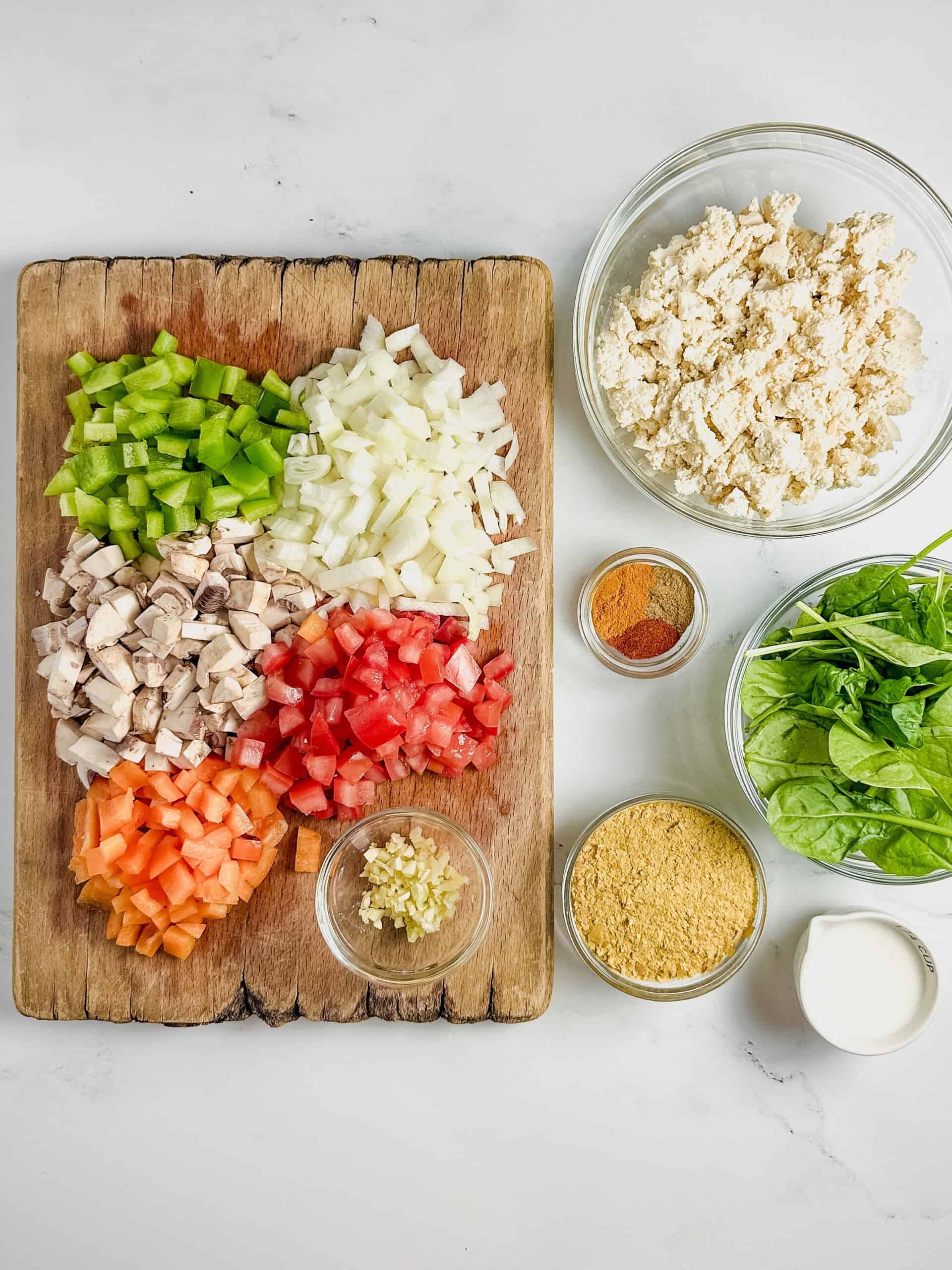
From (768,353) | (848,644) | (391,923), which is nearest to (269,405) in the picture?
(768,353)

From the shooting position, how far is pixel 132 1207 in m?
2.04

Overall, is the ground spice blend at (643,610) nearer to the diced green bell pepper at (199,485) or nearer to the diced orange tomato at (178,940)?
the diced green bell pepper at (199,485)

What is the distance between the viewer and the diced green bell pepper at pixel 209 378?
188cm

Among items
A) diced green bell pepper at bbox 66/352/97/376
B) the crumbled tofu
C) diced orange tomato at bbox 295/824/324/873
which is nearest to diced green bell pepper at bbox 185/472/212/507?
diced green bell pepper at bbox 66/352/97/376

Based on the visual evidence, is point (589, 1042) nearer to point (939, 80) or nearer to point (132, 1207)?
point (132, 1207)

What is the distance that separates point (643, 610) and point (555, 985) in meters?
0.90

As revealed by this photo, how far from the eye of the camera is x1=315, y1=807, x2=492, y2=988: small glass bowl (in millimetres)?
1850

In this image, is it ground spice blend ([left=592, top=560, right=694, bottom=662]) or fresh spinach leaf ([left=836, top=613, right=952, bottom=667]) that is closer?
fresh spinach leaf ([left=836, top=613, right=952, bottom=667])

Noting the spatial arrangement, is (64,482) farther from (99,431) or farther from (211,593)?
(211,593)

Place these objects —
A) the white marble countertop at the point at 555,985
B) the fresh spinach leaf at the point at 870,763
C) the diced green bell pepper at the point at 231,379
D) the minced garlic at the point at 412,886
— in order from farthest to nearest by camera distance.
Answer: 1. the white marble countertop at the point at 555,985
2. the diced green bell pepper at the point at 231,379
3. the minced garlic at the point at 412,886
4. the fresh spinach leaf at the point at 870,763

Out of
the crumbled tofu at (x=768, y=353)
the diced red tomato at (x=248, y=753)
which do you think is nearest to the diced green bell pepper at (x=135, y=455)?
the diced red tomato at (x=248, y=753)

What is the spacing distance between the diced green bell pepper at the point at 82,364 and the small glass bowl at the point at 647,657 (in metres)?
1.22

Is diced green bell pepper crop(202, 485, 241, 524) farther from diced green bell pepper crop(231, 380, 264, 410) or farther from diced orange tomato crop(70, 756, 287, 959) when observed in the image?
diced orange tomato crop(70, 756, 287, 959)

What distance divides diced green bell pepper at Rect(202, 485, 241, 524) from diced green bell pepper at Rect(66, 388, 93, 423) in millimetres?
356
